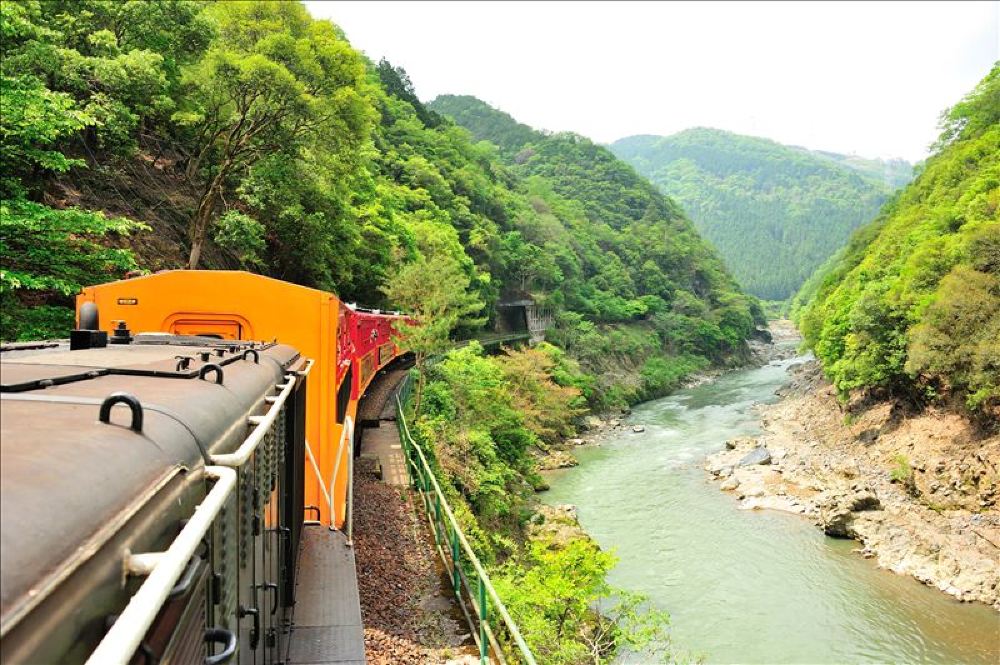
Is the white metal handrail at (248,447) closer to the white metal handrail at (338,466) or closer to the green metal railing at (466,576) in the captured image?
the green metal railing at (466,576)

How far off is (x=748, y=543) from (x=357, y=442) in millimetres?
12376

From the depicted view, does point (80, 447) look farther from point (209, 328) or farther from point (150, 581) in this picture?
point (209, 328)

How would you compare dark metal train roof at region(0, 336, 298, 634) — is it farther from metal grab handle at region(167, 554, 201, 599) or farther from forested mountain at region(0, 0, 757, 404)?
forested mountain at region(0, 0, 757, 404)

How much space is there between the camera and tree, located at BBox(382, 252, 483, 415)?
1855 cm

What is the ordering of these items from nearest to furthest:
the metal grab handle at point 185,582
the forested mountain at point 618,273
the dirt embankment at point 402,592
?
1. the metal grab handle at point 185,582
2. the dirt embankment at point 402,592
3. the forested mountain at point 618,273

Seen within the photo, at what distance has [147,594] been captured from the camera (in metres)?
1.29

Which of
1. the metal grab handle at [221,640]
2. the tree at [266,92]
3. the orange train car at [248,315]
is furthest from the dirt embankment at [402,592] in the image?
the tree at [266,92]

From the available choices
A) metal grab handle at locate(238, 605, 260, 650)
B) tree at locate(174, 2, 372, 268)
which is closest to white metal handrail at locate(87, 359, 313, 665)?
metal grab handle at locate(238, 605, 260, 650)

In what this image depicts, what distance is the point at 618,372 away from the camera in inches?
1853

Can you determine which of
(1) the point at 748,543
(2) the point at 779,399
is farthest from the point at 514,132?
(1) the point at 748,543

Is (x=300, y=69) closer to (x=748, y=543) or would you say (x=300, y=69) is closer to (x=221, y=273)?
(x=221, y=273)

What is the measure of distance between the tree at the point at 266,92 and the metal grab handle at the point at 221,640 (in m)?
14.3

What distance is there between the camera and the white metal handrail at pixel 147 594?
1160 mm

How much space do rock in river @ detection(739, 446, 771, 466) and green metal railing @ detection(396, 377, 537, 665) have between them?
1766 centimetres
